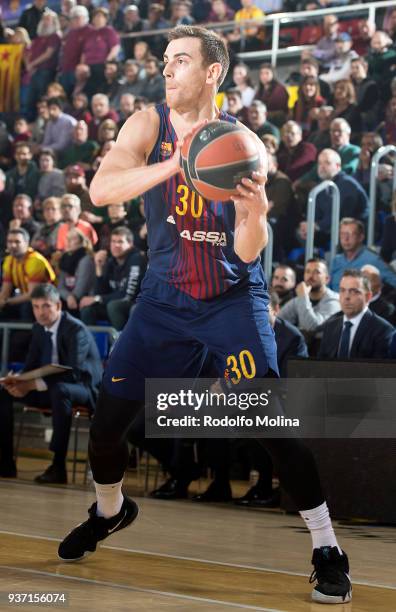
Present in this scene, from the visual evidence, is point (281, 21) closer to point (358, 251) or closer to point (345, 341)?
point (358, 251)

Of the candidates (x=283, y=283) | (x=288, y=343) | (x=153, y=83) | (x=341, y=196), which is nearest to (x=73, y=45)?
(x=153, y=83)

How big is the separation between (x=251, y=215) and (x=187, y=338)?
22.1 inches

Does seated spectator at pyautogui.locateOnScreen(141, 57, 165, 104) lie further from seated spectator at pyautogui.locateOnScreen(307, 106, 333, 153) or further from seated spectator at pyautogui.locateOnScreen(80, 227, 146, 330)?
seated spectator at pyautogui.locateOnScreen(80, 227, 146, 330)

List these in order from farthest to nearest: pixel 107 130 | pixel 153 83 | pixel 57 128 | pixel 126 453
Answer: pixel 57 128, pixel 153 83, pixel 107 130, pixel 126 453

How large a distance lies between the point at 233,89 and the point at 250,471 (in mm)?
5150

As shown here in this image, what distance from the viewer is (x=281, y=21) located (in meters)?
12.9

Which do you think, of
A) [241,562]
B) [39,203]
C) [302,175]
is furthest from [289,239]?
[241,562]

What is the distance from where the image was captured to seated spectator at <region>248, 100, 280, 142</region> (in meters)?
11.4

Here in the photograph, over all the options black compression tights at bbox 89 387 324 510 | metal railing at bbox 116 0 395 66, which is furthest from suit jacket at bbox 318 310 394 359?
metal railing at bbox 116 0 395 66

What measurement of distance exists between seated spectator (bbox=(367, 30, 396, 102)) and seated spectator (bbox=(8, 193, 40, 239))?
425cm

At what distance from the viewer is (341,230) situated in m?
8.93

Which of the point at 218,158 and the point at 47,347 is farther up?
the point at 218,158

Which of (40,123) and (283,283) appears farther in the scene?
(40,123)

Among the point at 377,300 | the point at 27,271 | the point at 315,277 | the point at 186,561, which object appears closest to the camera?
the point at 186,561
